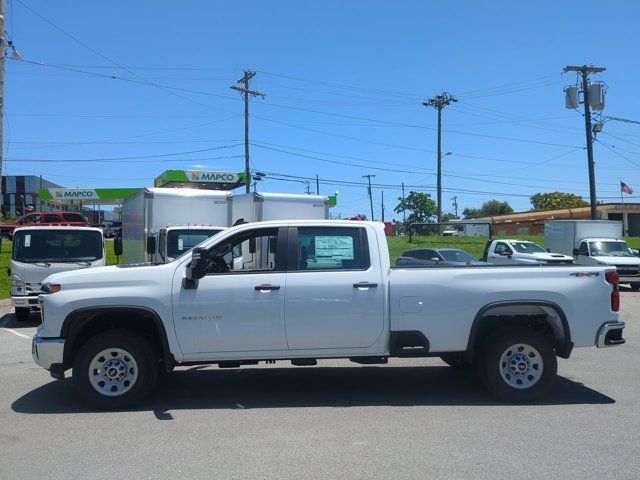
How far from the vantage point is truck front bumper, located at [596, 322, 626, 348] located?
6594 millimetres

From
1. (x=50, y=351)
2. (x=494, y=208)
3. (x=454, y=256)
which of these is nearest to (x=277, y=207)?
(x=454, y=256)

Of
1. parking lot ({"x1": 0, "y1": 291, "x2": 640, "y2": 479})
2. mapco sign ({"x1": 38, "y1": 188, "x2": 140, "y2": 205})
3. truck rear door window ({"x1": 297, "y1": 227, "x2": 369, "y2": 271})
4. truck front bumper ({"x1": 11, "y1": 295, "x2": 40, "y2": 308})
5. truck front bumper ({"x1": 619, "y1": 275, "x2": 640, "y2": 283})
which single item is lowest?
parking lot ({"x1": 0, "y1": 291, "x2": 640, "y2": 479})

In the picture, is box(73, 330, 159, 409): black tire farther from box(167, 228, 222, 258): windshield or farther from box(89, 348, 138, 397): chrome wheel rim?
box(167, 228, 222, 258): windshield

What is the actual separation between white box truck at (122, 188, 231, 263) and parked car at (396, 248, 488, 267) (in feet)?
15.4

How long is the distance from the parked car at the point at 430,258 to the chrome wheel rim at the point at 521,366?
1087 millimetres

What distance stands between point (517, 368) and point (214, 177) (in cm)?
3696

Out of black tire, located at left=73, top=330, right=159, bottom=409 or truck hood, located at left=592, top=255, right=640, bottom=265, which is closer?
black tire, located at left=73, top=330, right=159, bottom=409

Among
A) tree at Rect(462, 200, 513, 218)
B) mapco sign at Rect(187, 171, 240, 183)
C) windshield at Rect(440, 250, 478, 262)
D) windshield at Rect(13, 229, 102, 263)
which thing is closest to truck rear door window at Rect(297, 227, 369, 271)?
windshield at Rect(13, 229, 102, 263)

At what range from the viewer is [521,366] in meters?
6.67

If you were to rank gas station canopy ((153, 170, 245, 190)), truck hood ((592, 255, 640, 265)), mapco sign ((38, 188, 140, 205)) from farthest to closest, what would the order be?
mapco sign ((38, 188, 140, 205)) < gas station canopy ((153, 170, 245, 190)) < truck hood ((592, 255, 640, 265))

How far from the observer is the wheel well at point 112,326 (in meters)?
6.21

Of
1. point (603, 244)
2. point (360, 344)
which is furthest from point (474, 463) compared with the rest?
point (603, 244)

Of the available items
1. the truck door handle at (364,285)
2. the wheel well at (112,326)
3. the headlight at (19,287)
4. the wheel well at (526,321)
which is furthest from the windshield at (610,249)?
the wheel well at (112,326)

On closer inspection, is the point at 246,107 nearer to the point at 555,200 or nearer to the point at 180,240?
the point at 180,240
